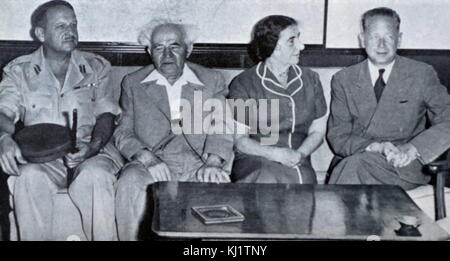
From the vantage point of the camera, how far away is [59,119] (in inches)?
113

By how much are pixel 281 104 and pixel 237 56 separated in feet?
1.61

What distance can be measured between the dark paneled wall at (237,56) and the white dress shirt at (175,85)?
31 centimetres

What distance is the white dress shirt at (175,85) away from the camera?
9.47 feet

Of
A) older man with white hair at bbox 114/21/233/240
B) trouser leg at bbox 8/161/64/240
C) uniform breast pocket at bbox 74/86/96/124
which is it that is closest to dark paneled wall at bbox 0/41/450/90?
older man with white hair at bbox 114/21/233/240

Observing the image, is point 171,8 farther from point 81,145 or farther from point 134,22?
point 81,145

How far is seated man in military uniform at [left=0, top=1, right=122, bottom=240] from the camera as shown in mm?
2619

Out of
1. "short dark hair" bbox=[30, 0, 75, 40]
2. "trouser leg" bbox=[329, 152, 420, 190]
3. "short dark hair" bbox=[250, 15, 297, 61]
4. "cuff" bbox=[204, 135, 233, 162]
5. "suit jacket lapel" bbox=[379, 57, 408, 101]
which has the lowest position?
"trouser leg" bbox=[329, 152, 420, 190]

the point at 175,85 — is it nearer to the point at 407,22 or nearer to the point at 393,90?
the point at 393,90

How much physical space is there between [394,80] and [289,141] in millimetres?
568

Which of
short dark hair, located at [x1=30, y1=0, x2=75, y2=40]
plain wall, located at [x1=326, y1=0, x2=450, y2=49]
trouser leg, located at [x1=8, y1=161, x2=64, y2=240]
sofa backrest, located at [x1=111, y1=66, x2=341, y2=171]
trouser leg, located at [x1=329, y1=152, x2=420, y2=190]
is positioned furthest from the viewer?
plain wall, located at [x1=326, y1=0, x2=450, y2=49]

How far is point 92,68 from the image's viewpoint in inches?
114

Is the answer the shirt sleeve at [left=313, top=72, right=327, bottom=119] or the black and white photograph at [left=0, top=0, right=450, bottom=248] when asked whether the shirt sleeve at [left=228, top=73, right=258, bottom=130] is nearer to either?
the black and white photograph at [left=0, top=0, right=450, bottom=248]

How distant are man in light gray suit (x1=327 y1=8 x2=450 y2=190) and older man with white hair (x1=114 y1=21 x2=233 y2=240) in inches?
21.8
